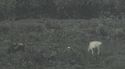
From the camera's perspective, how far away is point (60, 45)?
1146 cm

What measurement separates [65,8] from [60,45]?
7.34 m

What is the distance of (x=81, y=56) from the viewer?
10344 mm

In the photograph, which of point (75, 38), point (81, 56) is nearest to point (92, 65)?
point (81, 56)

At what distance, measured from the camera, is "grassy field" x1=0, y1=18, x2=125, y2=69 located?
9984 mm

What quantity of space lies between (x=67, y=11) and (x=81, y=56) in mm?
8584

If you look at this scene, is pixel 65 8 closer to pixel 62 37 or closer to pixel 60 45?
pixel 62 37

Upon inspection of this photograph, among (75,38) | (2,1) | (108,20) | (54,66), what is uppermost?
(2,1)

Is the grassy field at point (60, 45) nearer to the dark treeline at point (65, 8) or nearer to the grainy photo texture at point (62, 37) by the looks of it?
the grainy photo texture at point (62, 37)

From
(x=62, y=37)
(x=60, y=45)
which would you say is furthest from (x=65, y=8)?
(x=60, y=45)

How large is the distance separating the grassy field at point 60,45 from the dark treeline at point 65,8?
323 centimetres

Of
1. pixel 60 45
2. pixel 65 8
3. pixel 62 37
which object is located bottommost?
pixel 60 45

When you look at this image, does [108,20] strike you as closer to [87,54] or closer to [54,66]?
[87,54]

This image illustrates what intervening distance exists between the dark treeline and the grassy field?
3.23 metres

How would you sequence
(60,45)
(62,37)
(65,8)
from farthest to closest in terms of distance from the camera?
(65,8)
(62,37)
(60,45)
